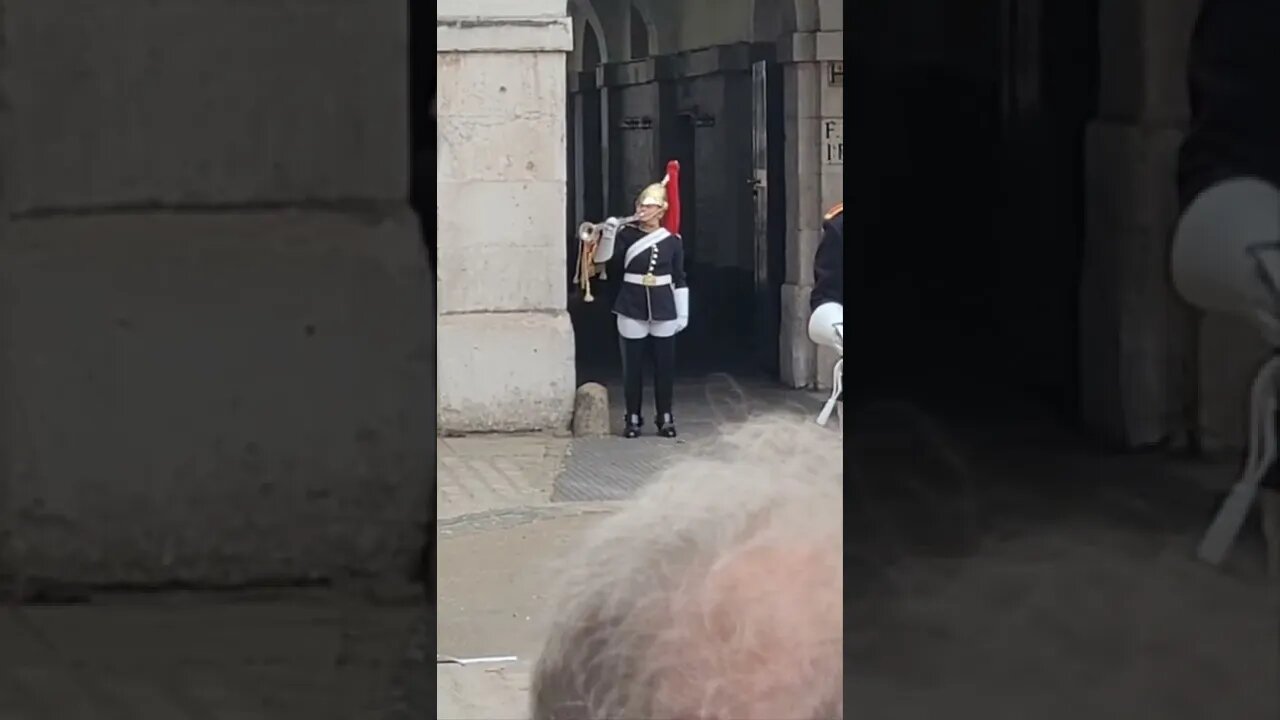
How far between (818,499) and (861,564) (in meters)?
0.32

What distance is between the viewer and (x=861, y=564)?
129 cm

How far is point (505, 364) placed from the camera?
24.3ft

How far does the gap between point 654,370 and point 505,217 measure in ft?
2.88

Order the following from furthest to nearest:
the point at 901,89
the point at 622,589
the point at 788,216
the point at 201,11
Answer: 1. the point at 788,216
2. the point at 622,589
3. the point at 901,89
4. the point at 201,11

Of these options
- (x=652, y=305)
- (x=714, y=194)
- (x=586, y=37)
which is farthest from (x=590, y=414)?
(x=586, y=37)

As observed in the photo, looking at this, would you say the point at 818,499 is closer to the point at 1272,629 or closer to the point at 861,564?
the point at 861,564

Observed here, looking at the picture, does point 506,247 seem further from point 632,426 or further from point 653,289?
point 632,426

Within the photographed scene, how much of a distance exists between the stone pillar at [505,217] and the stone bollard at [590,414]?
0.08 meters

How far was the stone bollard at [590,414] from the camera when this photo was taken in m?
7.53

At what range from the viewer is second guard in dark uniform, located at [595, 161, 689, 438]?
24.6 ft

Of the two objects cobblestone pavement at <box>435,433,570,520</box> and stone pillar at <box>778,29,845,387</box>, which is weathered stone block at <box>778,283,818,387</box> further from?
cobblestone pavement at <box>435,433,570,520</box>

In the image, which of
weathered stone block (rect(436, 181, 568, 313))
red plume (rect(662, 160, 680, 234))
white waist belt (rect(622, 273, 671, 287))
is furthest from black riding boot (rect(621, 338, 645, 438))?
red plume (rect(662, 160, 680, 234))

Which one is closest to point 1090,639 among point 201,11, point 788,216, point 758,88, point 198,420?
point 198,420

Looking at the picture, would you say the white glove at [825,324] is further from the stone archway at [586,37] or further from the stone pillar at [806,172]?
the stone archway at [586,37]
